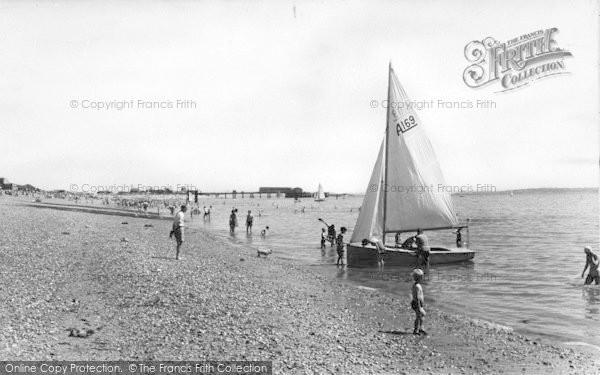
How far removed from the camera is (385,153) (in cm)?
2514

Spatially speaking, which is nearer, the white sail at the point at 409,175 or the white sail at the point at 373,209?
the white sail at the point at 409,175

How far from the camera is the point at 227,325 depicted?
10.7 m

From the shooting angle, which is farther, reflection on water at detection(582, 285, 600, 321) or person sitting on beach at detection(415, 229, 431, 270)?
person sitting on beach at detection(415, 229, 431, 270)

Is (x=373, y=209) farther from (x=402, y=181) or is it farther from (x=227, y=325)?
(x=227, y=325)

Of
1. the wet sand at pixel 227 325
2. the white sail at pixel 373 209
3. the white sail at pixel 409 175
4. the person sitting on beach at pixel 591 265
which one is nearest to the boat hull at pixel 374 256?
the white sail at pixel 373 209

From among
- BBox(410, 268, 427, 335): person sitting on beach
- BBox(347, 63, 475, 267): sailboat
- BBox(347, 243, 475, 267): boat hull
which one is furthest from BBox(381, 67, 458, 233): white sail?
BBox(410, 268, 427, 335): person sitting on beach

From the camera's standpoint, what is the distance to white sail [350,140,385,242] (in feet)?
82.2

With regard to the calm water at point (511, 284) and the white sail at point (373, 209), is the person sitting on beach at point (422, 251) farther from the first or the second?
the white sail at point (373, 209)

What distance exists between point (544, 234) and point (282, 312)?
46.9 metres

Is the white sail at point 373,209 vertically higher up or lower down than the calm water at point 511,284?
higher up

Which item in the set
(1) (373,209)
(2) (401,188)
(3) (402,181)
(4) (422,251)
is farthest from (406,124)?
(4) (422,251)

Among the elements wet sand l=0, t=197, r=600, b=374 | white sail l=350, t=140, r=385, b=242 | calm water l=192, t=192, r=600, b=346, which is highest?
white sail l=350, t=140, r=385, b=242

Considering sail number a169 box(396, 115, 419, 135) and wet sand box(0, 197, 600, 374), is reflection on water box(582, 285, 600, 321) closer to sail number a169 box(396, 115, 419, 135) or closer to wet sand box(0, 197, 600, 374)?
wet sand box(0, 197, 600, 374)

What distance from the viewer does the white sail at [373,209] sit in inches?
986
